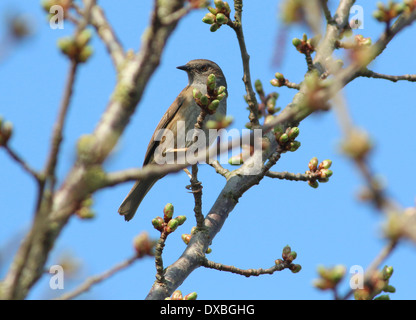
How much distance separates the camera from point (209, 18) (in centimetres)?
577

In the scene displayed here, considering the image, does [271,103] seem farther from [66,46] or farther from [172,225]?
[66,46]

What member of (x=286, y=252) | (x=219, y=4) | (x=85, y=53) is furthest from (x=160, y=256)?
(x=85, y=53)

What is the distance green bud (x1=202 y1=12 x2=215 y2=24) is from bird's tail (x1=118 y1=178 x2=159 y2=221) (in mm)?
3213

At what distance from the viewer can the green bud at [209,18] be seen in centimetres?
576

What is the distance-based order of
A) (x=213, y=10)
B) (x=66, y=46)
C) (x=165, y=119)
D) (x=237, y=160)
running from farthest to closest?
(x=165, y=119) < (x=213, y=10) < (x=237, y=160) < (x=66, y=46)

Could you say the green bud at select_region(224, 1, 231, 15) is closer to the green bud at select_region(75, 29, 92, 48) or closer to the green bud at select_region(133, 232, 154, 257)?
the green bud at select_region(133, 232, 154, 257)

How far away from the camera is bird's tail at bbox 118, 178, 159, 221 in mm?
8188

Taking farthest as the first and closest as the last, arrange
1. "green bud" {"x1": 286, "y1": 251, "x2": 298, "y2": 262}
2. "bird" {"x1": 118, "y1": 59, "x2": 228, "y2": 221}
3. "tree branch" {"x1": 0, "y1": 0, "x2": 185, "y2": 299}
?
"bird" {"x1": 118, "y1": 59, "x2": 228, "y2": 221}, "green bud" {"x1": 286, "y1": 251, "x2": 298, "y2": 262}, "tree branch" {"x1": 0, "y1": 0, "x2": 185, "y2": 299}

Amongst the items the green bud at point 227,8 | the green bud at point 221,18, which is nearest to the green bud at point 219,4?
the green bud at point 227,8

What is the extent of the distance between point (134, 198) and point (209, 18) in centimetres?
359

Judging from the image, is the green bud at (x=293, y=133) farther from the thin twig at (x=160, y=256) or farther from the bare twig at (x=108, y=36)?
the bare twig at (x=108, y=36)

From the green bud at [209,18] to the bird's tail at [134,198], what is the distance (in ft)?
10.5

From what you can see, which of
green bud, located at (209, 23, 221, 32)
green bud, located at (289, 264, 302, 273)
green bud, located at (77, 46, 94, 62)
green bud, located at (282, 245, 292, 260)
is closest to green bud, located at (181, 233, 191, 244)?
green bud, located at (282, 245, 292, 260)
